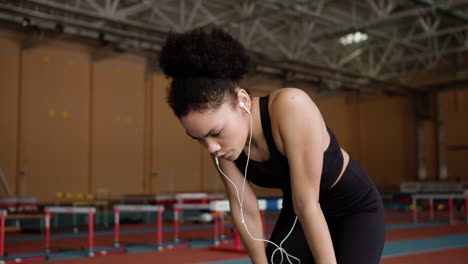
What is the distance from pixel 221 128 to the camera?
5.82 ft

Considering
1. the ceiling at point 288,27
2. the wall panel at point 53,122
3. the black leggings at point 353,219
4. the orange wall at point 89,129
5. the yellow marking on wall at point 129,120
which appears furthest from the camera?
the yellow marking on wall at point 129,120

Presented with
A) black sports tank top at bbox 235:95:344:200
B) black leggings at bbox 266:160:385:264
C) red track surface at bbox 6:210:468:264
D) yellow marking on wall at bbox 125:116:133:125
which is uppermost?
yellow marking on wall at bbox 125:116:133:125

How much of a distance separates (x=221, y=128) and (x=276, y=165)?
277mm

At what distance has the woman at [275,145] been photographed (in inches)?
66.9

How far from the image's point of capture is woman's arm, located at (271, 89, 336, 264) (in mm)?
1726

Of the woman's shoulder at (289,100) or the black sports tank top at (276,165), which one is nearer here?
the woman's shoulder at (289,100)

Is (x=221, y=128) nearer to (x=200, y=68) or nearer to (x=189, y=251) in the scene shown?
(x=200, y=68)

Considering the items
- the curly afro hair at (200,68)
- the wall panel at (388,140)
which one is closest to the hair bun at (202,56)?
the curly afro hair at (200,68)

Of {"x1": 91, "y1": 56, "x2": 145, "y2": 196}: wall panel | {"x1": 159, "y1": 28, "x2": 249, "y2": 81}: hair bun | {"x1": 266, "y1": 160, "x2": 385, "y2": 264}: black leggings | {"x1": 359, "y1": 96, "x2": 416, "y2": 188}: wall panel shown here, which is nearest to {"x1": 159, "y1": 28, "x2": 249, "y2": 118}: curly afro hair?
{"x1": 159, "y1": 28, "x2": 249, "y2": 81}: hair bun

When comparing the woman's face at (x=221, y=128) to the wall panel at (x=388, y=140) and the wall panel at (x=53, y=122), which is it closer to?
the wall panel at (x=53, y=122)

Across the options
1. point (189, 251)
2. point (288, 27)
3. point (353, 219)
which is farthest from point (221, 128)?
point (288, 27)

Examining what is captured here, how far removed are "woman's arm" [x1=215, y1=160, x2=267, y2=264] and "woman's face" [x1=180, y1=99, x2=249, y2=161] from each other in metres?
0.24

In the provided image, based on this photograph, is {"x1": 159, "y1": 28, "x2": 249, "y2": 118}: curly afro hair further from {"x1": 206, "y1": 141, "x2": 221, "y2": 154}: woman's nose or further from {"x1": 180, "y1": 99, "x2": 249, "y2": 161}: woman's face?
{"x1": 206, "y1": 141, "x2": 221, "y2": 154}: woman's nose

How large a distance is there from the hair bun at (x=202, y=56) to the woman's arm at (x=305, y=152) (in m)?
0.20
